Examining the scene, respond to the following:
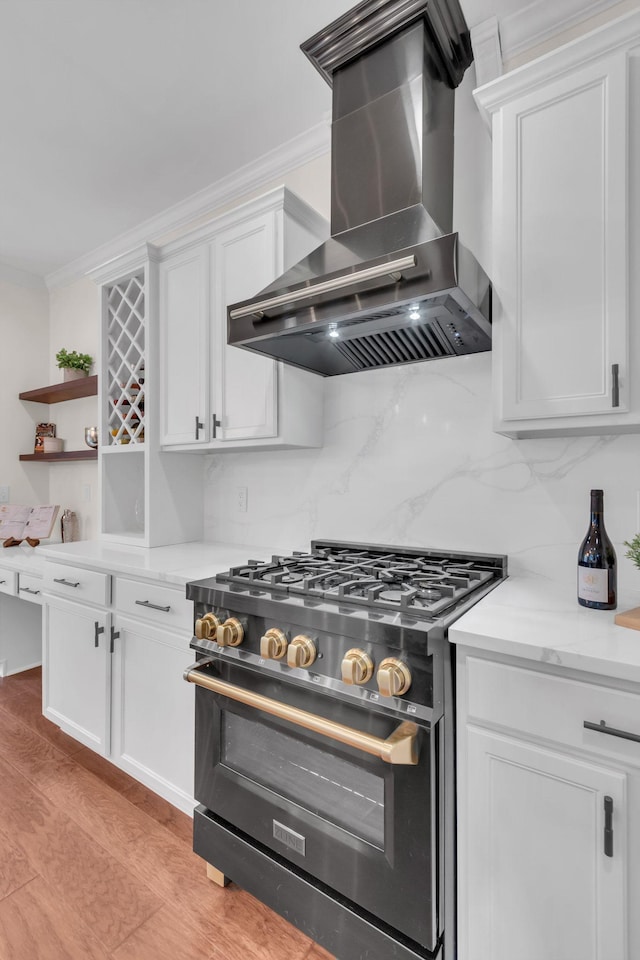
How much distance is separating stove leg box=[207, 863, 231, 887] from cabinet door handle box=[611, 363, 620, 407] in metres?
1.81

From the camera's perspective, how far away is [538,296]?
136 cm

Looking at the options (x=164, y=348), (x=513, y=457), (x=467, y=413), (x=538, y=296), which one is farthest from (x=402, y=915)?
(x=164, y=348)

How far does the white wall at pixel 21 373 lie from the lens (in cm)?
362

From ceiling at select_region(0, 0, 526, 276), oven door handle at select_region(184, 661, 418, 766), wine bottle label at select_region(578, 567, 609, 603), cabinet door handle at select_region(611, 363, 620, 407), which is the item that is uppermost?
ceiling at select_region(0, 0, 526, 276)

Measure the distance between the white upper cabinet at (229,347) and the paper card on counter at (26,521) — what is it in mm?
1474

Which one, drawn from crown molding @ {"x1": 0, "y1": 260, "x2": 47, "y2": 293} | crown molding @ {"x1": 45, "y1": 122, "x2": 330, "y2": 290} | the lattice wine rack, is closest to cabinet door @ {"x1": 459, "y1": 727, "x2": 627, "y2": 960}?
the lattice wine rack

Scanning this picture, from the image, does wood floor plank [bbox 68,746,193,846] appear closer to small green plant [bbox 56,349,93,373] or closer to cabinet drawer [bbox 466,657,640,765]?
cabinet drawer [bbox 466,657,640,765]

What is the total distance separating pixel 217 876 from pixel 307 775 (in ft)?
1.98

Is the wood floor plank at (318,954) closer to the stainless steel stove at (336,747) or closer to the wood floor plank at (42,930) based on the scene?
the stainless steel stove at (336,747)

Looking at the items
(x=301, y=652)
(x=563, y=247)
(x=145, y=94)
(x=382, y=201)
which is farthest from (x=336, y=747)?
(x=145, y=94)

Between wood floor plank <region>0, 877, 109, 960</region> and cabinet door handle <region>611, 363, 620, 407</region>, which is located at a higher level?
cabinet door handle <region>611, 363, 620, 407</region>

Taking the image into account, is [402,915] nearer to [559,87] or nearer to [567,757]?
[567,757]

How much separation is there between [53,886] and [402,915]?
1168mm

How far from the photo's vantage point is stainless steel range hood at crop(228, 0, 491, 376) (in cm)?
140
